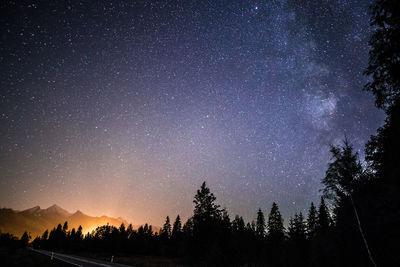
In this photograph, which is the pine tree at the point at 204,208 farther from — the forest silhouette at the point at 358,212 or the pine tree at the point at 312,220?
the pine tree at the point at 312,220

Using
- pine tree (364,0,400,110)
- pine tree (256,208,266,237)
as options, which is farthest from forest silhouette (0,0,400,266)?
pine tree (256,208,266,237)

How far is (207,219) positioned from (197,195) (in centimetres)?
401

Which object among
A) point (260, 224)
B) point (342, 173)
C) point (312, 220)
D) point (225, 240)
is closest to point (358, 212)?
point (342, 173)

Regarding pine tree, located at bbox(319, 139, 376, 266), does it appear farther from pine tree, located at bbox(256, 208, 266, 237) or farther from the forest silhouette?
pine tree, located at bbox(256, 208, 266, 237)

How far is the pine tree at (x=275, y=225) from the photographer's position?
4547 centimetres

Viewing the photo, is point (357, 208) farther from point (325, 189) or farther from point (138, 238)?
point (138, 238)

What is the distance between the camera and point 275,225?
49.8 m

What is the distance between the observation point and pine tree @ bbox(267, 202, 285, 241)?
149 ft

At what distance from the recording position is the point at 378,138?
16.3 meters

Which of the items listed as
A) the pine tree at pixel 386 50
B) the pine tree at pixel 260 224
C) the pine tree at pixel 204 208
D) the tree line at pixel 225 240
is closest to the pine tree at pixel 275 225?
the tree line at pixel 225 240

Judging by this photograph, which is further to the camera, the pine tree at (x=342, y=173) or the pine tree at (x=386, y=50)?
the pine tree at (x=342, y=173)

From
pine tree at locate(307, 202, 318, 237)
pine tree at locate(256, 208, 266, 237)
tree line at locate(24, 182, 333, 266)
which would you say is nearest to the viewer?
tree line at locate(24, 182, 333, 266)

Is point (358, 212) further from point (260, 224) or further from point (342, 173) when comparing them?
point (260, 224)

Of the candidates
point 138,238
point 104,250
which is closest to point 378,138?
point 138,238
